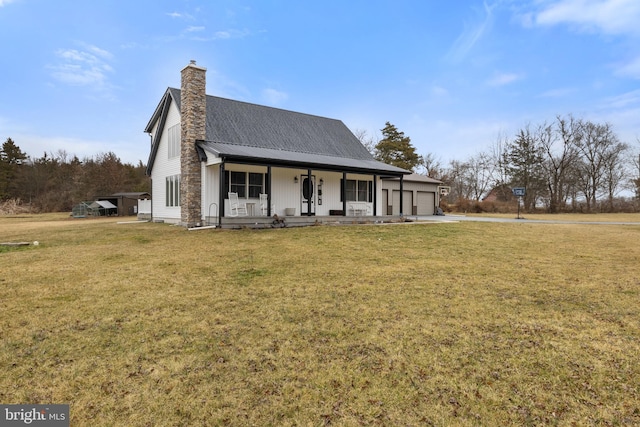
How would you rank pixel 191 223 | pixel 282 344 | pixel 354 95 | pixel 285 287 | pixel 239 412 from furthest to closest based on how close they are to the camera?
pixel 354 95
pixel 191 223
pixel 285 287
pixel 282 344
pixel 239 412

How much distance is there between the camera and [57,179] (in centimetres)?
3812

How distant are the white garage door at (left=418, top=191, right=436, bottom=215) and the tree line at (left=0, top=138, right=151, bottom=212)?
2875 centimetres

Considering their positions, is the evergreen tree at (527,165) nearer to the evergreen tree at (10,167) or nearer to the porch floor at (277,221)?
the porch floor at (277,221)

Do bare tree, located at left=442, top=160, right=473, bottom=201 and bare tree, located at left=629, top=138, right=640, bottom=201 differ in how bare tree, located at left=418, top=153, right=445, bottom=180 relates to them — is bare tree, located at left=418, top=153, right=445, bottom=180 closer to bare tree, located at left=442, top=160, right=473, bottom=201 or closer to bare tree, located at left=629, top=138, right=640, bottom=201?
bare tree, located at left=442, top=160, right=473, bottom=201

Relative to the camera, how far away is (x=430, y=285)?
5.20m

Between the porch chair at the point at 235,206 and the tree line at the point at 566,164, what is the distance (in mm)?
25316

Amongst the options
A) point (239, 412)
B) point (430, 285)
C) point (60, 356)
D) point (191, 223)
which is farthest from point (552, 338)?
point (191, 223)

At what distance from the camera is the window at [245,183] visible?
44.7 ft

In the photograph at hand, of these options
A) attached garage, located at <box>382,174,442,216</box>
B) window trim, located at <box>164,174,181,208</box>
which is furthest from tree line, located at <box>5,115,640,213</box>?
window trim, located at <box>164,174,181,208</box>

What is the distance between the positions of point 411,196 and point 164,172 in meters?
16.3

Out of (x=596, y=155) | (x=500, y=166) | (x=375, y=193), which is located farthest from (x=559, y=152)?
(x=375, y=193)

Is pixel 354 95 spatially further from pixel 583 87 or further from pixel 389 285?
pixel 389 285

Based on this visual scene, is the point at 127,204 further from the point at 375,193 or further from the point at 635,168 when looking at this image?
the point at 635,168

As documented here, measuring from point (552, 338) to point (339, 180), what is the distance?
1389 centimetres
